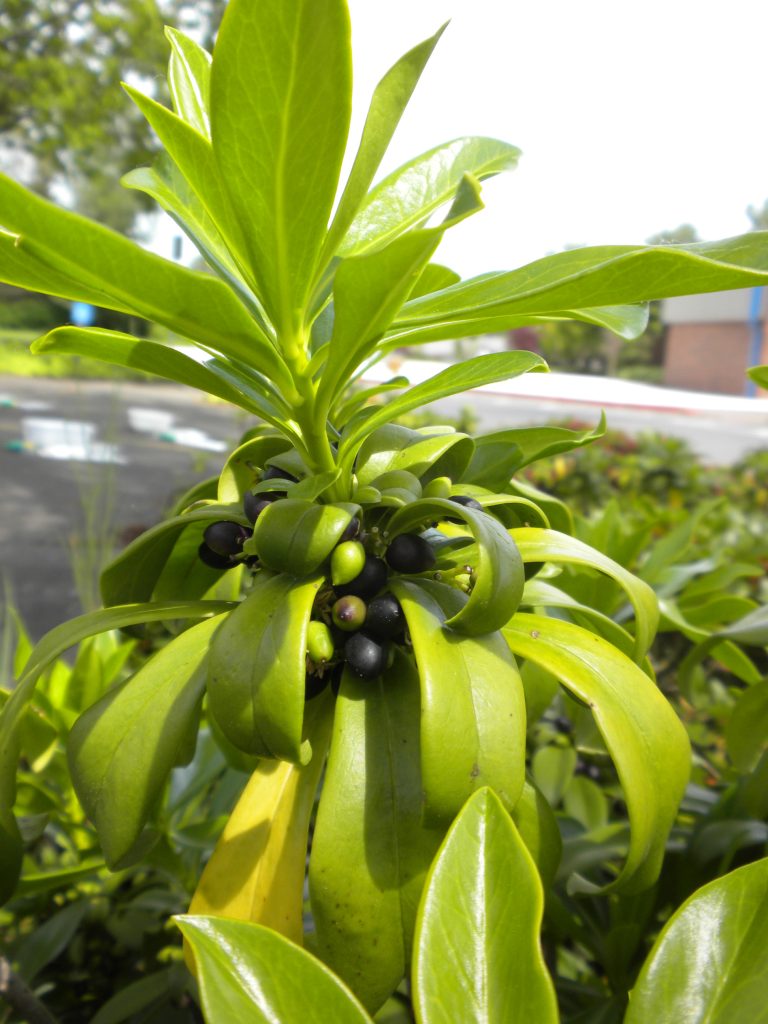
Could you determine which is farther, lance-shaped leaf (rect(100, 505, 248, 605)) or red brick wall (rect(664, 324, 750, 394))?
red brick wall (rect(664, 324, 750, 394))

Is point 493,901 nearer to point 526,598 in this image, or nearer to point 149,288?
point 526,598

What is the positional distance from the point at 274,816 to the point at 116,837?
0.16 meters

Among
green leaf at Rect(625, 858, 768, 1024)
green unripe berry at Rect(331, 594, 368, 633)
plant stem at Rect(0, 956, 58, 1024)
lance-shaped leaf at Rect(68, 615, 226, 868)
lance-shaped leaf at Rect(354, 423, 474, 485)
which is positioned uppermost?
lance-shaped leaf at Rect(354, 423, 474, 485)

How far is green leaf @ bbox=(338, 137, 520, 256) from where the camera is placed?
941 millimetres

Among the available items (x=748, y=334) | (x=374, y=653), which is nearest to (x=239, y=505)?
(x=374, y=653)

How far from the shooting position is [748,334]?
37.6m

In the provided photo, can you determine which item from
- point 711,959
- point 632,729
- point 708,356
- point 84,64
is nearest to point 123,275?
point 632,729

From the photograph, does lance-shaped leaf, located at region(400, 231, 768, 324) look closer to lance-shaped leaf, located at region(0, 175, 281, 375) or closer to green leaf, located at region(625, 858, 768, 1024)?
lance-shaped leaf, located at region(0, 175, 281, 375)

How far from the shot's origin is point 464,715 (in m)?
0.66

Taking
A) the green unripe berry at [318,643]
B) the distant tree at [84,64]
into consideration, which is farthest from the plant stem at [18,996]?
the distant tree at [84,64]

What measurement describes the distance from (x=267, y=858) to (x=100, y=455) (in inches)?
223

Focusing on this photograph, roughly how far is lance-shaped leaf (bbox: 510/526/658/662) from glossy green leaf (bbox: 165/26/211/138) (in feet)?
1.85

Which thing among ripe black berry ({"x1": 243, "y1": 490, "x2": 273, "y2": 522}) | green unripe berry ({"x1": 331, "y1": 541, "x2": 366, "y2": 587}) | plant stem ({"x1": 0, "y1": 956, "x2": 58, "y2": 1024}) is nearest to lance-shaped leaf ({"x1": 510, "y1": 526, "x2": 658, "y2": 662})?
green unripe berry ({"x1": 331, "y1": 541, "x2": 366, "y2": 587})

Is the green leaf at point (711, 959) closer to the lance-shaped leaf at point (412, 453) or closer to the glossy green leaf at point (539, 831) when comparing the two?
the glossy green leaf at point (539, 831)
